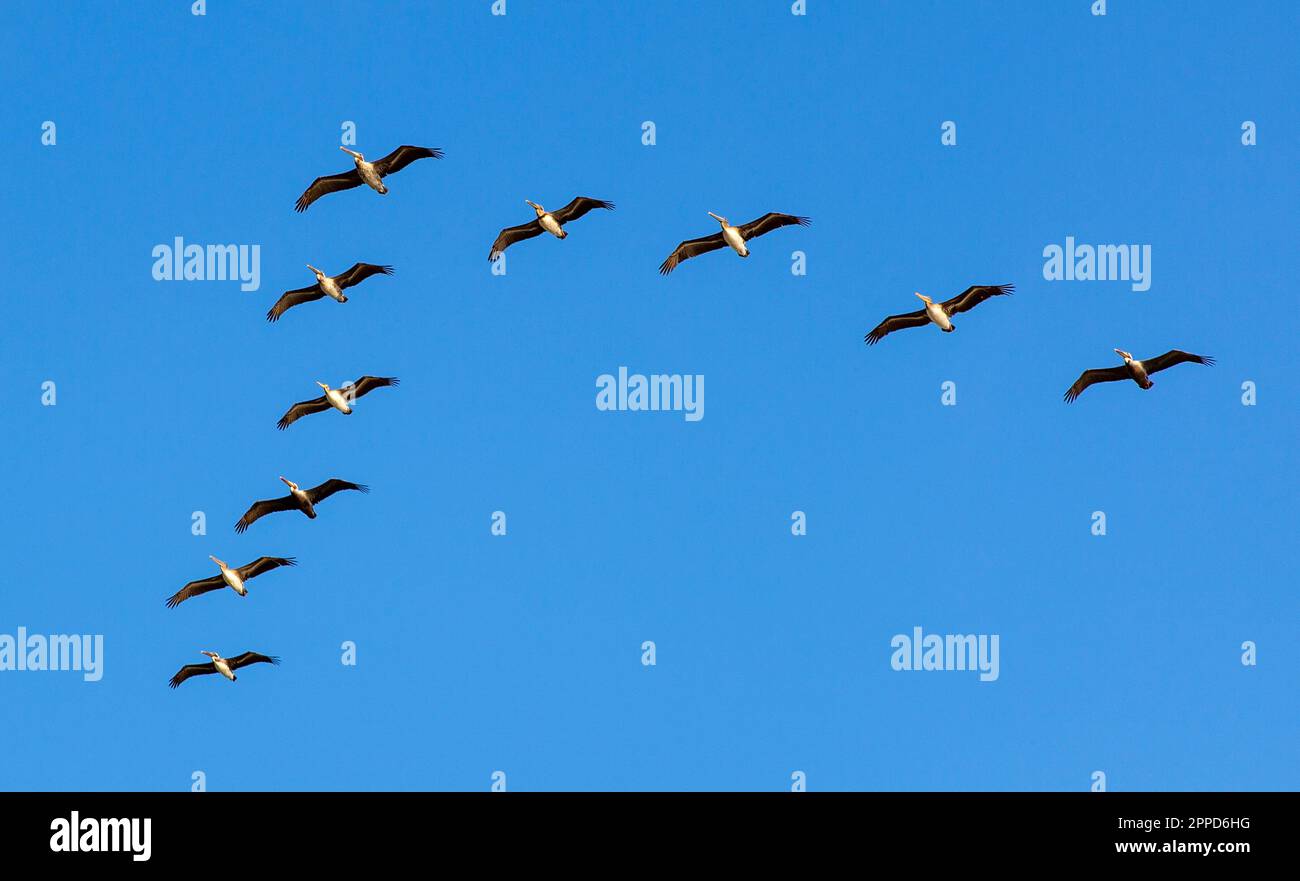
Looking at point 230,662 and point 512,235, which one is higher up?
point 512,235

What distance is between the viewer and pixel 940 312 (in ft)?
162

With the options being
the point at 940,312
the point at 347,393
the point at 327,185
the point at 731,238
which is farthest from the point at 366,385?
the point at 940,312

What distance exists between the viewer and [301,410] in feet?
168

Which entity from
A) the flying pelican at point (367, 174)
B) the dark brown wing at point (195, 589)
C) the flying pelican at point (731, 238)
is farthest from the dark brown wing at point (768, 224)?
the dark brown wing at point (195, 589)

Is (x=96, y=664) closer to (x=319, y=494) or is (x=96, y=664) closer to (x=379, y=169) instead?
(x=319, y=494)

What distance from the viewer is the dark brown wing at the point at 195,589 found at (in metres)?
51.5

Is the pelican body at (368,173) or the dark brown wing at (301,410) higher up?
the pelican body at (368,173)

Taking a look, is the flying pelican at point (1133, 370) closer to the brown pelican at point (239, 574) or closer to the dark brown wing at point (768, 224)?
the dark brown wing at point (768, 224)

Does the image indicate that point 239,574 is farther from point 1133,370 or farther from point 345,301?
point 1133,370

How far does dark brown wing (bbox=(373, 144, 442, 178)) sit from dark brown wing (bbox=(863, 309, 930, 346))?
12.1 m

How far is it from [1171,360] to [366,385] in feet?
67.9

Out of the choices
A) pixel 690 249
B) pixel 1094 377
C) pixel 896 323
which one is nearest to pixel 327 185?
pixel 690 249

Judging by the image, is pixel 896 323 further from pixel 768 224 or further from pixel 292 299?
pixel 292 299

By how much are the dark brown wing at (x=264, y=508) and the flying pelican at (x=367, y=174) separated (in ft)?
25.2
